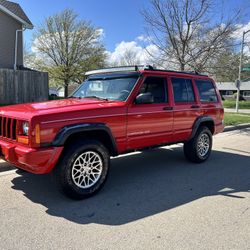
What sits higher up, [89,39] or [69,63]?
[89,39]

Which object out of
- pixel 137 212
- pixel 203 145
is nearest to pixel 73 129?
pixel 137 212

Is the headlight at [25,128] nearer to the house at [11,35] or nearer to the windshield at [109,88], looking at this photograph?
the windshield at [109,88]

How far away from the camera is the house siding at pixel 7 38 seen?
19312mm

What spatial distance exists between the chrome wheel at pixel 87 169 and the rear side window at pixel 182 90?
2.29 m

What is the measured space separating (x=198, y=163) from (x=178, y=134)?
3.71 ft

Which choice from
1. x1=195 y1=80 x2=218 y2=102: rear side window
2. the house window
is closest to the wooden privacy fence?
x1=195 y1=80 x2=218 y2=102: rear side window

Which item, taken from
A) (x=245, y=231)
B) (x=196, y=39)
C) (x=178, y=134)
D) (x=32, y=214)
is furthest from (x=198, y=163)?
(x=196, y=39)

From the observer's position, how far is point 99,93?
5902 mm

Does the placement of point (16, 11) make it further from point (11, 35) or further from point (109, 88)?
point (109, 88)

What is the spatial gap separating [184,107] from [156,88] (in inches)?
33.6

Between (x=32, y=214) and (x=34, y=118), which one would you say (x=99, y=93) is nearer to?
(x=34, y=118)

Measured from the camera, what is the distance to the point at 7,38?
1966 centimetres

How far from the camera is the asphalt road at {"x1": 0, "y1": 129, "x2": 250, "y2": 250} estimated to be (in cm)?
358

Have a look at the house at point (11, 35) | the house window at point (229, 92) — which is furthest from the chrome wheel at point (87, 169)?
the house window at point (229, 92)
